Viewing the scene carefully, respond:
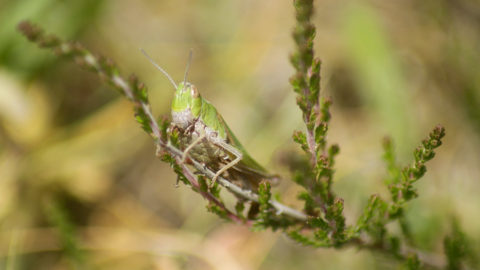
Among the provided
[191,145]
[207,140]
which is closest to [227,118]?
[207,140]

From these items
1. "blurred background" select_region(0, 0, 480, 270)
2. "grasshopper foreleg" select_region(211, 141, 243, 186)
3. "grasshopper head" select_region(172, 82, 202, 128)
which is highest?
"grasshopper head" select_region(172, 82, 202, 128)

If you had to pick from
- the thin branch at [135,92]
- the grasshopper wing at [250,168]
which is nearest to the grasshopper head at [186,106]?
the thin branch at [135,92]

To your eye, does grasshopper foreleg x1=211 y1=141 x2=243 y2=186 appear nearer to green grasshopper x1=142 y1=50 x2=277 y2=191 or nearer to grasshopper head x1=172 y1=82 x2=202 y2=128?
green grasshopper x1=142 y1=50 x2=277 y2=191

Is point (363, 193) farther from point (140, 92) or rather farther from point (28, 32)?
point (28, 32)

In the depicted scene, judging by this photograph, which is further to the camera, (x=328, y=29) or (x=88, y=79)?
(x=328, y=29)

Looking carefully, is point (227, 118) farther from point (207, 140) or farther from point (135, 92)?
point (135, 92)

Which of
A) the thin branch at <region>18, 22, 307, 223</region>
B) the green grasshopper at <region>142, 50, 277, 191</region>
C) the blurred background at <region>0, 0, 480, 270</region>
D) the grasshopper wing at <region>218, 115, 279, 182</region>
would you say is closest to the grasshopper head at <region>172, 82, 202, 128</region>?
the green grasshopper at <region>142, 50, 277, 191</region>

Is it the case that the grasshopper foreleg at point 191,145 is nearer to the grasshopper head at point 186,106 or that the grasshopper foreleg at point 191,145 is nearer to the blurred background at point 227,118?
the grasshopper head at point 186,106

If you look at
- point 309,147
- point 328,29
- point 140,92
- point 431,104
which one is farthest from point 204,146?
point 328,29
